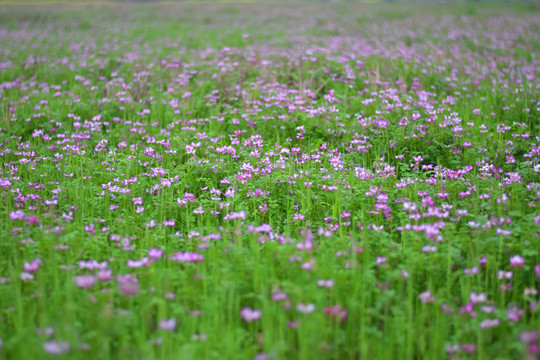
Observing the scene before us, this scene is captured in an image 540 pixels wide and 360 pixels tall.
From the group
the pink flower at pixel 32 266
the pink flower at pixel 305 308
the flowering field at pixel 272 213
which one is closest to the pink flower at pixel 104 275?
the flowering field at pixel 272 213

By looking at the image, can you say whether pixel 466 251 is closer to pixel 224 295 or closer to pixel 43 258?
pixel 224 295

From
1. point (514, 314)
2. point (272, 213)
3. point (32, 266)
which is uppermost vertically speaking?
point (32, 266)

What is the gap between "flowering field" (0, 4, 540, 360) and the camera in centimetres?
274

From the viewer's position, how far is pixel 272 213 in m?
4.36

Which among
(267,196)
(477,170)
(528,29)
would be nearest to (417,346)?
(267,196)

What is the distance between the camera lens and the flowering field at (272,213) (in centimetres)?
274

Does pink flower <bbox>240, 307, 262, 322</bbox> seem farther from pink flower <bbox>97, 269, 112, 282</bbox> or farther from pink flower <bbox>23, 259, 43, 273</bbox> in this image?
pink flower <bbox>23, 259, 43, 273</bbox>

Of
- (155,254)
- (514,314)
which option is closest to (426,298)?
(514,314)

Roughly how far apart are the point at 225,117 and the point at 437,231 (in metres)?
4.22

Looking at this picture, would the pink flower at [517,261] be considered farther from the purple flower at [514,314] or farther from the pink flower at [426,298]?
the pink flower at [426,298]

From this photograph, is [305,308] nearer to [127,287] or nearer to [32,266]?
[127,287]

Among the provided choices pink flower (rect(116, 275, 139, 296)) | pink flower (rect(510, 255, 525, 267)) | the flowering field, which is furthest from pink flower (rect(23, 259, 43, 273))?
pink flower (rect(510, 255, 525, 267))

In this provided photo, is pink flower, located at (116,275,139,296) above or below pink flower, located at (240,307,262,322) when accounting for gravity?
above

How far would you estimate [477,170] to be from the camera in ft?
16.4
